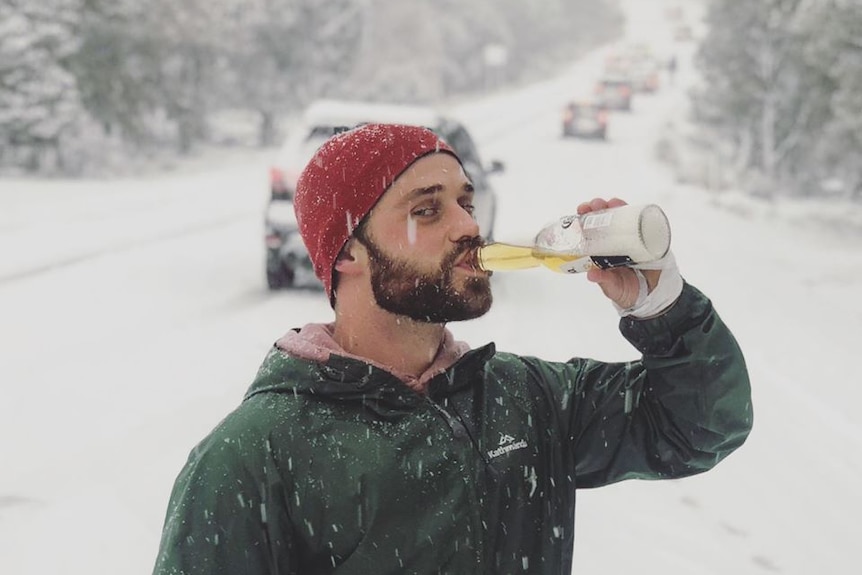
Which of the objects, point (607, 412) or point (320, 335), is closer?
point (320, 335)

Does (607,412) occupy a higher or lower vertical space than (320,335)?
lower

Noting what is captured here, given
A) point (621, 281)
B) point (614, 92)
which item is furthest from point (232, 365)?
point (614, 92)

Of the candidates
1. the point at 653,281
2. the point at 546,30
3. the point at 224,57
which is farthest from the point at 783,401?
the point at 546,30

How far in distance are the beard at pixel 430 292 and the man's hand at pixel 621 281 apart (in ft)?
0.76

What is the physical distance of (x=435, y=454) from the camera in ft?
6.25

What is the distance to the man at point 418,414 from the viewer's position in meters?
1.79

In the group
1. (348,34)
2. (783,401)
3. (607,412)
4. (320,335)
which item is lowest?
(783,401)

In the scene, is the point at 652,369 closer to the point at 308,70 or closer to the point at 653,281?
the point at 653,281

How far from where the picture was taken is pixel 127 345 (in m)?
7.32

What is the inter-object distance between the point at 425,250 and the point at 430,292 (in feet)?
0.28

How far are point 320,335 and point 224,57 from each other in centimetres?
2678

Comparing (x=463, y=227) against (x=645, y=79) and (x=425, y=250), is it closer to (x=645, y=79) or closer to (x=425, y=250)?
(x=425, y=250)

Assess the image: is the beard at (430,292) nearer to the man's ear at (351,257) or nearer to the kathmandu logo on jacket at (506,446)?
the man's ear at (351,257)

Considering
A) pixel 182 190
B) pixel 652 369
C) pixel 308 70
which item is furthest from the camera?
pixel 308 70
